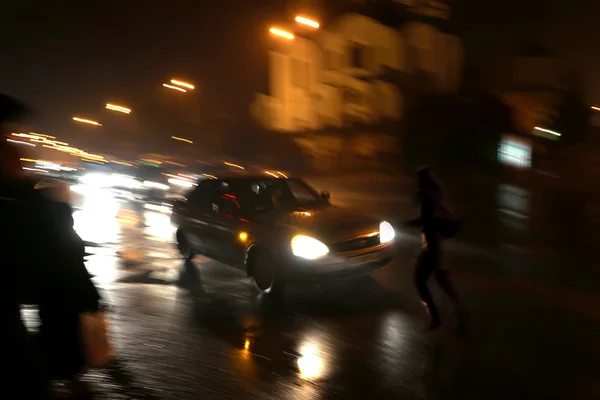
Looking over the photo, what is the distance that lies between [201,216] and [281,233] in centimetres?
241

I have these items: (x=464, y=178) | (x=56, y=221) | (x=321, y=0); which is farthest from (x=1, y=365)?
(x=321, y=0)

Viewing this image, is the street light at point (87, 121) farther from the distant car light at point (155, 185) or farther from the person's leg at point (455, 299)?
the person's leg at point (455, 299)

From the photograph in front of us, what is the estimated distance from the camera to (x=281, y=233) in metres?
8.48

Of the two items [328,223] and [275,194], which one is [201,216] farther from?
[328,223]

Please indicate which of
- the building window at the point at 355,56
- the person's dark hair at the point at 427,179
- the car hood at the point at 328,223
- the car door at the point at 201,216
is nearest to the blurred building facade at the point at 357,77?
the building window at the point at 355,56

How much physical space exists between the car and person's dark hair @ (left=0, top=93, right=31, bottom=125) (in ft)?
16.8

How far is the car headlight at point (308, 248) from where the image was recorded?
8.15 m

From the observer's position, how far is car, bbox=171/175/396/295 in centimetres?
821

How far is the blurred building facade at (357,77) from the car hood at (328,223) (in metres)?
16.7

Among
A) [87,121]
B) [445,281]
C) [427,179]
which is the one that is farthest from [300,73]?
[445,281]

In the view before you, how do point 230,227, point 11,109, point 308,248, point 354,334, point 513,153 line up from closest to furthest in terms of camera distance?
point 11,109, point 354,334, point 308,248, point 230,227, point 513,153

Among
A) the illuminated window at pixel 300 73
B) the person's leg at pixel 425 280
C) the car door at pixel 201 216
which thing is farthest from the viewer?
the illuminated window at pixel 300 73

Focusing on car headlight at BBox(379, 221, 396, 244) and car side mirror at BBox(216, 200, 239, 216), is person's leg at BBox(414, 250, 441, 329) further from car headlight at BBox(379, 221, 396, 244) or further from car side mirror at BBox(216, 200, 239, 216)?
car side mirror at BBox(216, 200, 239, 216)

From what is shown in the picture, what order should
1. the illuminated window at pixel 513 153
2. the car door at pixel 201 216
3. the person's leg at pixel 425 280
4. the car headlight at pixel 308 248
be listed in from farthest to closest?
the illuminated window at pixel 513 153
the car door at pixel 201 216
the car headlight at pixel 308 248
the person's leg at pixel 425 280
